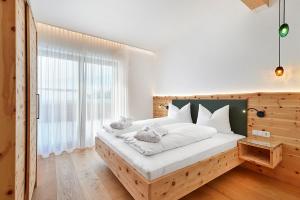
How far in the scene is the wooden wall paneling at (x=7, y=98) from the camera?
1.01 meters

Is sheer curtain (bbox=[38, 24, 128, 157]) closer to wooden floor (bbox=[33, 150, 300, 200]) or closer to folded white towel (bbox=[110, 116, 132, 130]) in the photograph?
wooden floor (bbox=[33, 150, 300, 200])

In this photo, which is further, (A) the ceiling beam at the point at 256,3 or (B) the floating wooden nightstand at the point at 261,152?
(A) the ceiling beam at the point at 256,3

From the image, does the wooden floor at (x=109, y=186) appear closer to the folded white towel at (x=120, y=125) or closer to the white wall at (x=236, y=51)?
the folded white towel at (x=120, y=125)

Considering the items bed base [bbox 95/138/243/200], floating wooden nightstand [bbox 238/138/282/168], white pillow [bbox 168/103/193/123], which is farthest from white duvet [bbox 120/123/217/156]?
white pillow [bbox 168/103/193/123]

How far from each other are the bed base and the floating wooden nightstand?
18 centimetres

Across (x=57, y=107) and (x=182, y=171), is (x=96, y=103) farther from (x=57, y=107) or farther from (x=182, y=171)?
(x=182, y=171)

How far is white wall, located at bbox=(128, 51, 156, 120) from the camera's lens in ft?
14.7

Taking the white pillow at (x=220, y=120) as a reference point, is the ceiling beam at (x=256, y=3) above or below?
above

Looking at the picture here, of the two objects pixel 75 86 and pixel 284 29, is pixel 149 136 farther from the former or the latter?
pixel 75 86

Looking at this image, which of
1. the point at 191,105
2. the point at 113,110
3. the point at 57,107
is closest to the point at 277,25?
the point at 191,105

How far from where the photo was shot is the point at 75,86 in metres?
3.48

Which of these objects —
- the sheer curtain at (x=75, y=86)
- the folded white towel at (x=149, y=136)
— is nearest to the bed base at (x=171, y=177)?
the folded white towel at (x=149, y=136)

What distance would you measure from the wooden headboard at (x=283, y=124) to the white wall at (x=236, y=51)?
0.53 feet

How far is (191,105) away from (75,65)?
9.41 feet
